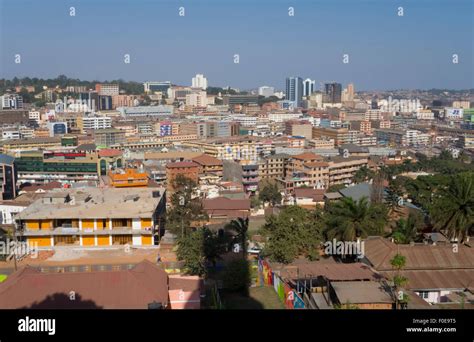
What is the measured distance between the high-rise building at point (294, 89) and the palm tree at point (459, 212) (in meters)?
32.2

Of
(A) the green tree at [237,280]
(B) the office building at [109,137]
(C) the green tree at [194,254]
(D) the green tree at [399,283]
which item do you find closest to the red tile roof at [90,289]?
(A) the green tree at [237,280]

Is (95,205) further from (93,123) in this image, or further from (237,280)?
(93,123)

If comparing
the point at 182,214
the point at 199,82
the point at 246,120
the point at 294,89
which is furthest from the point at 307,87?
the point at 182,214

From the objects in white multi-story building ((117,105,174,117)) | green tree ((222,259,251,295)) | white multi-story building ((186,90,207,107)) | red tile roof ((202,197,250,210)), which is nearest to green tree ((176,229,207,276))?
green tree ((222,259,251,295))

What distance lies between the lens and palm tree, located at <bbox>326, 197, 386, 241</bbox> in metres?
5.43

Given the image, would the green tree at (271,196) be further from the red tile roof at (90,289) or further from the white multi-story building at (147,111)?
the white multi-story building at (147,111)

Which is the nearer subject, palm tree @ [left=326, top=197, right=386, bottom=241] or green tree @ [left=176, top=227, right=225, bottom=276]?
green tree @ [left=176, top=227, right=225, bottom=276]

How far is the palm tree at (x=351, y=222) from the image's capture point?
17.8 feet

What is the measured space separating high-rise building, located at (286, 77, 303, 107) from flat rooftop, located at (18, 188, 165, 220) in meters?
30.8

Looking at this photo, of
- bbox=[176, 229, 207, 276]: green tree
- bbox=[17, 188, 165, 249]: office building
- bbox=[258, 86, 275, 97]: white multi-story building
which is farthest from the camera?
bbox=[258, 86, 275, 97]: white multi-story building

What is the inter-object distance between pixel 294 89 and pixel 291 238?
3344 centimetres

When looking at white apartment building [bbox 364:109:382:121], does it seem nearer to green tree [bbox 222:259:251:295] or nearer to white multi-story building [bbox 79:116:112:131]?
white multi-story building [bbox 79:116:112:131]
